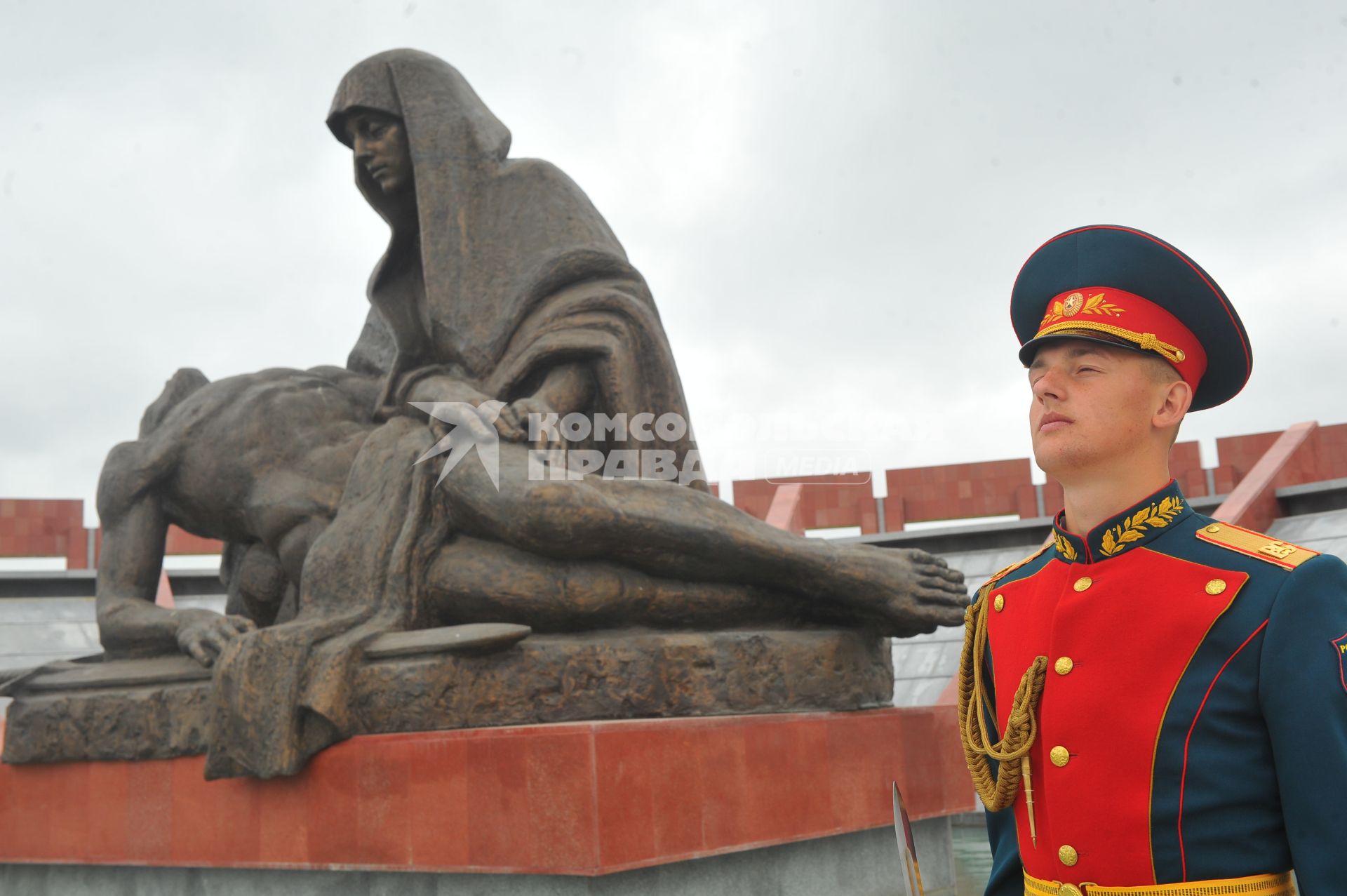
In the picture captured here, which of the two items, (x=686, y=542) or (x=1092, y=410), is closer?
(x=1092, y=410)

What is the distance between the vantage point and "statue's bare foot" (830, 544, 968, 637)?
3600 millimetres

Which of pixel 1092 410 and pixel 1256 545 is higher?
pixel 1092 410

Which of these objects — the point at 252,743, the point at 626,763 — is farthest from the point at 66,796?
the point at 626,763

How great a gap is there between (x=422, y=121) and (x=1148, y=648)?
3.40 metres

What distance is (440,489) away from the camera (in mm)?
3492

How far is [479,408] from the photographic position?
12.0ft

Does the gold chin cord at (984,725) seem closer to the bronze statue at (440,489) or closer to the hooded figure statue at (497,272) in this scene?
the bronze statue at (440,489)

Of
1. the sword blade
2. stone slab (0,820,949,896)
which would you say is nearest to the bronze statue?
stone slab (0,820,949,896)

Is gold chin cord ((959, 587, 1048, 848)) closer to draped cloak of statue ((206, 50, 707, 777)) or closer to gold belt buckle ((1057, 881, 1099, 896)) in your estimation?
gold belt buckle ((1057, 881, 1099, 896))

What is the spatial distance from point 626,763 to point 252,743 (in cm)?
105

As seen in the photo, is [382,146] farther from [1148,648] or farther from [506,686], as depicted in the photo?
[1148,648]

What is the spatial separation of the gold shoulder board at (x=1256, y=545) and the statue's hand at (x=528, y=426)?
2.42 metres

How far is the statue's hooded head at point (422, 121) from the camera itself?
414 cm

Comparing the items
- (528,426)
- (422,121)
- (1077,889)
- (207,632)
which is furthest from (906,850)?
(422,121)
